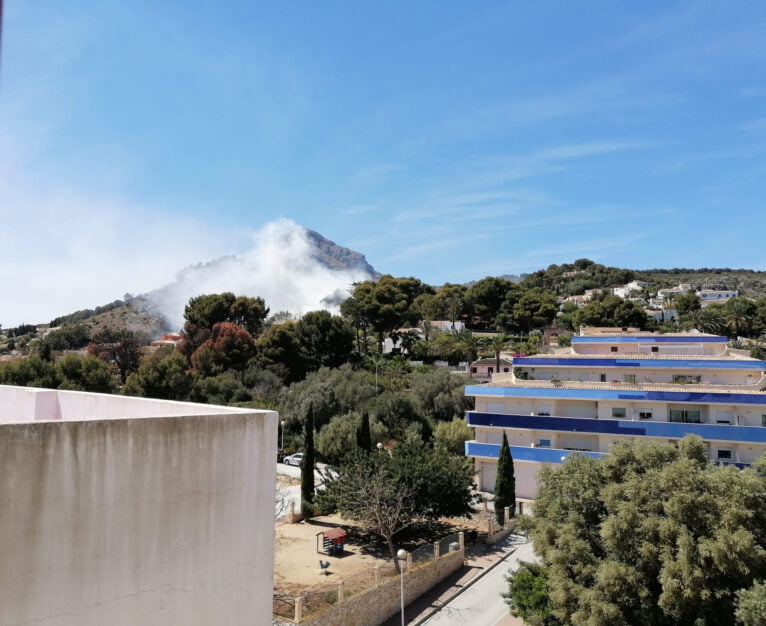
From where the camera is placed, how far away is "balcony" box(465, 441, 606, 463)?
2572 centimetres

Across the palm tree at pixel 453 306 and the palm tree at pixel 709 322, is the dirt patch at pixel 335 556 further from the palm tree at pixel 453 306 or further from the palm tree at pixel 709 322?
the palm tree at pixel 709 322

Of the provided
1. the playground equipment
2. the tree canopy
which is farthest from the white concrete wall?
the playground equipment

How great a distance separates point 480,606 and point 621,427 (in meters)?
Result: 12.0

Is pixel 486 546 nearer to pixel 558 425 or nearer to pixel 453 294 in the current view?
pixel 558 425

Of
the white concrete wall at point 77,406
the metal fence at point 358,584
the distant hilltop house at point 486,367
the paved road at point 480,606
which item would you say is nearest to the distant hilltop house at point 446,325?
the distant hilltop house at point 486,367

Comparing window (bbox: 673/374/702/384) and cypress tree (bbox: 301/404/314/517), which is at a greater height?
window (bbox: 673/374/702/384)

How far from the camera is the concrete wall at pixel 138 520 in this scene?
132 inches

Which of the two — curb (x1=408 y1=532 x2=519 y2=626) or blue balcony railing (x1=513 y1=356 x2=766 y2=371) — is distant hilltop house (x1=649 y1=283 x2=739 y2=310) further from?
curb (x1=408 y1=532 x2=519 y2=626)

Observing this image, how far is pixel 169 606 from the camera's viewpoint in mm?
4012

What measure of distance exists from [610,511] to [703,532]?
2.05 metres

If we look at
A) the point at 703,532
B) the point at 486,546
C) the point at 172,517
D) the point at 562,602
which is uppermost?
the point at 172,517

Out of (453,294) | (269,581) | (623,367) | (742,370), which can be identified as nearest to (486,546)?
(623,367)

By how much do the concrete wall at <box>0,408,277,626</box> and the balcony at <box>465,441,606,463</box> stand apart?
2230 centimetres

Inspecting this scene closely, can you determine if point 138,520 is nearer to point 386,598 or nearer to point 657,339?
point 386,598
